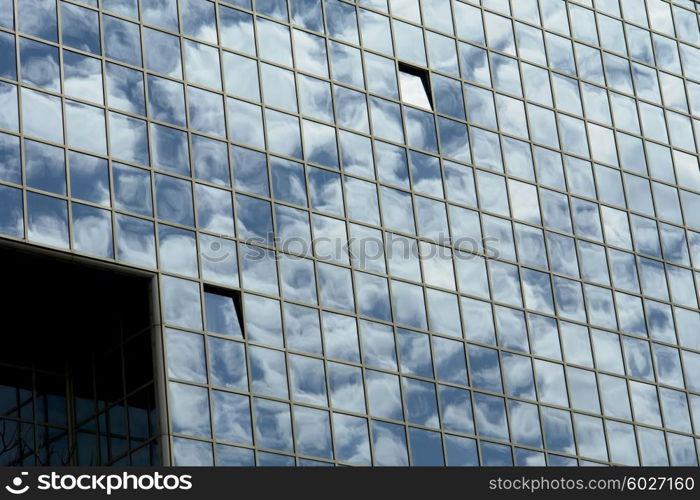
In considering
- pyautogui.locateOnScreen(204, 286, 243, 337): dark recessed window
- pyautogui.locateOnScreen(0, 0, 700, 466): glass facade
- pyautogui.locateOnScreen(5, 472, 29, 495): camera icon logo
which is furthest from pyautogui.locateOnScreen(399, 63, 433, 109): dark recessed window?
pyautogui.locateOnScreen(5, 472, 29, 495): camera icon logo

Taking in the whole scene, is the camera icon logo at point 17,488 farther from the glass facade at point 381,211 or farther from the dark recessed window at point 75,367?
the dark recessed window at point 75,367

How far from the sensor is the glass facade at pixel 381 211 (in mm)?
56375

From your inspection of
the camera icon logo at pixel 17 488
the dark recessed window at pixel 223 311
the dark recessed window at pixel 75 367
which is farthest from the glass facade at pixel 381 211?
the camera icon logo at pixel 17 488

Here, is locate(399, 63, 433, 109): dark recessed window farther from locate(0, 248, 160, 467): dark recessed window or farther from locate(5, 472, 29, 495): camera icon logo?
locate(5, 472, 29, 495): camera icon logo

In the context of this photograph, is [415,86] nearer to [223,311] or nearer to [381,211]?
[381,211]

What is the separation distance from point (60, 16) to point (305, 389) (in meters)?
13.3

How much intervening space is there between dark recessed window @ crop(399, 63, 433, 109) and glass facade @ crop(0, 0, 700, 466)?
8cm

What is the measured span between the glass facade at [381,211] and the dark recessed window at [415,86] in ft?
0.25

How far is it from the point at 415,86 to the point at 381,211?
5566 mm

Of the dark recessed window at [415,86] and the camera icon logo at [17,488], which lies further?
the dark recessed window at [415,86]

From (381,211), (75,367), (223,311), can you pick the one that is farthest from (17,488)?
(381,211)

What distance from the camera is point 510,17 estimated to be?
6950 centimetres

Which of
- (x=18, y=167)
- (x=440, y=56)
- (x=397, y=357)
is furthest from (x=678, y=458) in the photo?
(x=18, y=167)

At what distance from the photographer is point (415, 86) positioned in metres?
65.6
